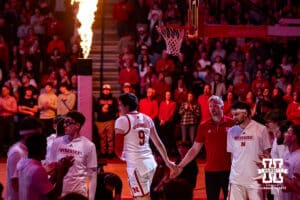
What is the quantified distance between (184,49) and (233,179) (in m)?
12.5

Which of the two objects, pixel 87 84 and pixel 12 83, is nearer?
pixel 87 84

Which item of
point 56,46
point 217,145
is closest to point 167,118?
point 56,46

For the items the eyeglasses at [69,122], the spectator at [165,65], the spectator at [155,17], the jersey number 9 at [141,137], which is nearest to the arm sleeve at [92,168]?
the eyeglasses at [69,122]

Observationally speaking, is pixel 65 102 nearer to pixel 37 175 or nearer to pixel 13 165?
pixel 13 165

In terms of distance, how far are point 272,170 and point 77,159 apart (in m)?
2.39

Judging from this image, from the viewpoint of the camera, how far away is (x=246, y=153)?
970cm

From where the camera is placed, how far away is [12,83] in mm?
20344

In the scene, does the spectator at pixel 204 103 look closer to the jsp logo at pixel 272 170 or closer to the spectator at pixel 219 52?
the spectator at pixel 219 52

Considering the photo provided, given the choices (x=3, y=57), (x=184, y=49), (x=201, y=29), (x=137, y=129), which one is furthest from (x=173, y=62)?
(x=137, y=129)

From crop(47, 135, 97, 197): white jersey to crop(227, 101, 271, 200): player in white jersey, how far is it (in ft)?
6.24

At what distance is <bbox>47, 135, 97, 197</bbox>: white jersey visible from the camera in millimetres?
8953

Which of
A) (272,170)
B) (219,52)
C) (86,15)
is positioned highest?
(86,15)

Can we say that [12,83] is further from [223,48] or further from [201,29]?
[201,29]

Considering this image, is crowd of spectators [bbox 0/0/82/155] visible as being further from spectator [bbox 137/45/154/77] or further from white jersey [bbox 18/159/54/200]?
white jersey [bbox 18/159/54/200]
